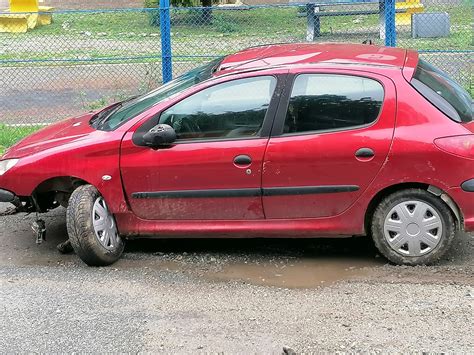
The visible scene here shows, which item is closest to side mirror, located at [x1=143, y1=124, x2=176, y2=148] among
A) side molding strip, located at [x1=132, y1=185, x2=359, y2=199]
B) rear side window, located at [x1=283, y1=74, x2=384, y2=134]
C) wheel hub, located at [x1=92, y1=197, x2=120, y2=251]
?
side molding strip, located at [x1=132, y1=185, x2=359, y2=199]

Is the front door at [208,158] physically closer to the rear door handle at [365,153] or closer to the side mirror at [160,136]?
the side mirror at [160,136]

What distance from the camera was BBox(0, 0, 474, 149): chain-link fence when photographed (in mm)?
10570

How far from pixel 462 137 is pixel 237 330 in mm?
2177

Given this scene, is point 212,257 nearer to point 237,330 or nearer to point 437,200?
point 237,330

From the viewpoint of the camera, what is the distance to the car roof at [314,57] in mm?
5457

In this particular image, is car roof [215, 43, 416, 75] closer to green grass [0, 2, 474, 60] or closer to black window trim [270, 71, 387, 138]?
black window trim [270, 71, 387, 138]

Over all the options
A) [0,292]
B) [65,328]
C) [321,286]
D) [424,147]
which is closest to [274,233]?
[321,286]

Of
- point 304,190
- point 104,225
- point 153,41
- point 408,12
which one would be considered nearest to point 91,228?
point 104,225

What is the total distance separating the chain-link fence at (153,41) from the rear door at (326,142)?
3.84 m

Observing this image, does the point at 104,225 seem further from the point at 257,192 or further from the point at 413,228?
the point at 413,228

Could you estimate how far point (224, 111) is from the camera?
17.8ft

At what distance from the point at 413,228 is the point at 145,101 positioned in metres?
2.40

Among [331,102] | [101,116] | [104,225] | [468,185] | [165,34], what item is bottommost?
[104,225]

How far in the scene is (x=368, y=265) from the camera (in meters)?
5.41
